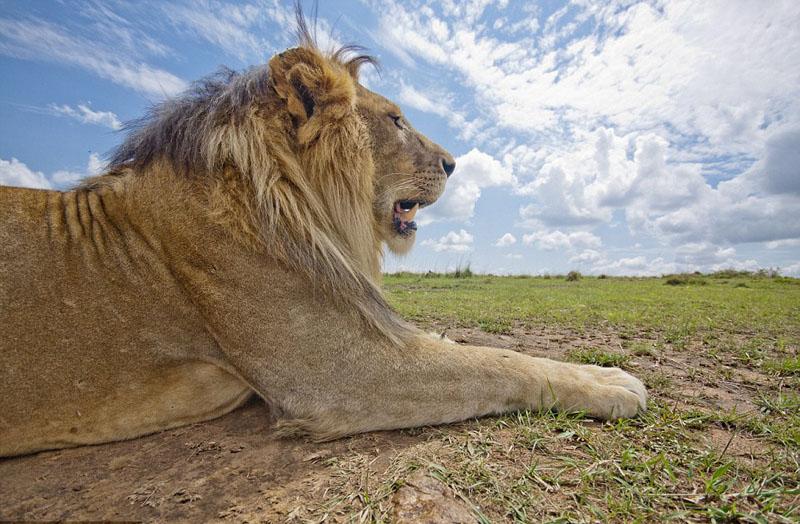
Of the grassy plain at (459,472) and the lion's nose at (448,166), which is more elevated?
the lion's nose at (448,166)

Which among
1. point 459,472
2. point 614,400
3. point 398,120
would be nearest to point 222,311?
point 459,472

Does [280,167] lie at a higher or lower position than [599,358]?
higher

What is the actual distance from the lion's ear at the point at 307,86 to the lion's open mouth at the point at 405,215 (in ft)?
2.92

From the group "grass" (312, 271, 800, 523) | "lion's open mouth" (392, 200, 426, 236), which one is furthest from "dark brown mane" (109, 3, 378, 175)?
"grass" (312, 271, 800, 523)

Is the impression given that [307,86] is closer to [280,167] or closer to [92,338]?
[280,167]

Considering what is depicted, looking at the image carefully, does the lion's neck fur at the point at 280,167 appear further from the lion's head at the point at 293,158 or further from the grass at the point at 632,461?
the grass at the point at 632,461

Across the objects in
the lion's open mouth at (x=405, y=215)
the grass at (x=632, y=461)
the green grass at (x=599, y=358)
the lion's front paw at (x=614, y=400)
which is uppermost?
the lion's open mouth at (x=405, y=215)

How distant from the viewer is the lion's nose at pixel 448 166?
3.53 metres

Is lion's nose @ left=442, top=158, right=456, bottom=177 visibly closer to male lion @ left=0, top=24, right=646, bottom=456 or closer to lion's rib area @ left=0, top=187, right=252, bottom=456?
male lion @ left=0, top=24, right=646, bottom=456

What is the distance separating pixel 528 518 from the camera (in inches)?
57.7

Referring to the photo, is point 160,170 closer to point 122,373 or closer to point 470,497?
point 122,373


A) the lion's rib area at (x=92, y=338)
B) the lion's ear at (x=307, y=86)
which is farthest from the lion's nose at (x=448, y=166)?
the lion's rib area at (x=92, y=338)

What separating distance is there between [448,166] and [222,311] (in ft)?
7.15

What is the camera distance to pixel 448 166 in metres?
3.61
